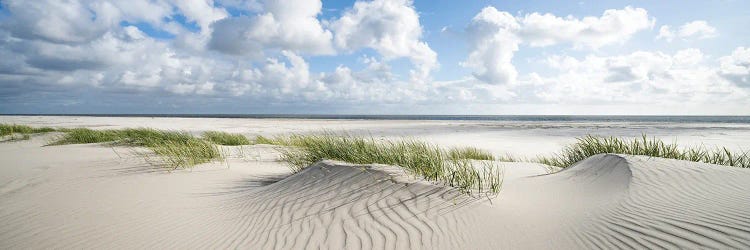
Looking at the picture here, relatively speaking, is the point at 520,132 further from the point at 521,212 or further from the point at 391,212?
the point at 391,212

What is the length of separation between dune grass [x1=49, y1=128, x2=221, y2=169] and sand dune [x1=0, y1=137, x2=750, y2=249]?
1.84 meters

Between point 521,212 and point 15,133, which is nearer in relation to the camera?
point 521,212

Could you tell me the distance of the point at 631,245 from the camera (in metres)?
2.49

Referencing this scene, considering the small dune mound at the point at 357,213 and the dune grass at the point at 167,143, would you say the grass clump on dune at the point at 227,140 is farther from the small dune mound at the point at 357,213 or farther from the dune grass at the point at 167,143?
the small dune mound at the point at 357,213

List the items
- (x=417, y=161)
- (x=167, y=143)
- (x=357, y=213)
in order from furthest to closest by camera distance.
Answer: (x=167, y=143) → (x=417, y=161) → (x=357, y=213)

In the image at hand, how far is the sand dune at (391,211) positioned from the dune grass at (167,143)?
1840 millimetres

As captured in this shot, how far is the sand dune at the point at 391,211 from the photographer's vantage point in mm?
2781

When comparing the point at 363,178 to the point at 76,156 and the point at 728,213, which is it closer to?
the point at 728,213

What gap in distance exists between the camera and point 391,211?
345cm

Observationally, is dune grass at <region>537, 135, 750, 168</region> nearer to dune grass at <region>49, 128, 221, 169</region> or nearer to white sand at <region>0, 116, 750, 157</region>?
white sand at <region>0, 116, 750, 157</region>

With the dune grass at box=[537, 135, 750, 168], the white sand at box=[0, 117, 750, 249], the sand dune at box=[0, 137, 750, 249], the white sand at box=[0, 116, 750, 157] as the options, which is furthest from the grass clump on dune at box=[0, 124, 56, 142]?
the dune grass at box=[537, 135, 750, 168]

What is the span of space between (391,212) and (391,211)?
0.8 inches

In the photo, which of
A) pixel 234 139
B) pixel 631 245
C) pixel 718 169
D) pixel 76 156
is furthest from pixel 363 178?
pixel 234 139

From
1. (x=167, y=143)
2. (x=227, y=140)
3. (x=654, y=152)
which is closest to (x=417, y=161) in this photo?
(x=654, y=152)
